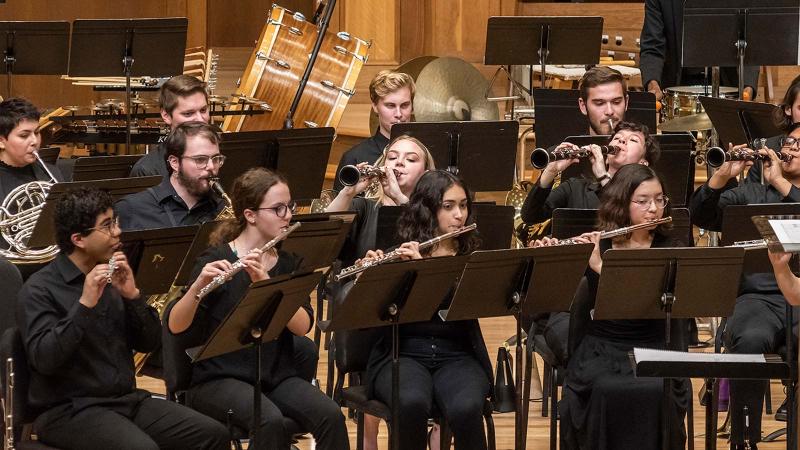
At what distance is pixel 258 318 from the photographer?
3889 millimetres

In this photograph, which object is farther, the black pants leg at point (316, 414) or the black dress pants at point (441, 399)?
the black dress pants at point (441, 399)

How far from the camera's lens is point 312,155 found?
541 centimetres

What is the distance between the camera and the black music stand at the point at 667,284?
414 centimetres

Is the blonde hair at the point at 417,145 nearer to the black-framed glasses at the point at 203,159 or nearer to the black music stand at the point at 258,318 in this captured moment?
the black-framed glasses at the point at 203,159

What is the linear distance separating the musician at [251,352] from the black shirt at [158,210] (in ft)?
2.21

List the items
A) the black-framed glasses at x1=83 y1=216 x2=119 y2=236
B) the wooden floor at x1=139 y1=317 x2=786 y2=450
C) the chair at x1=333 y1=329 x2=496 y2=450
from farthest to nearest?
the wooden floor at x1=139 y1=317 x2=786 y2=450 < the chair at x1=333 y1=329 x2=496 y2=450 < the black-framed glasses at x1=83 y1=216 x2=119 y2=236

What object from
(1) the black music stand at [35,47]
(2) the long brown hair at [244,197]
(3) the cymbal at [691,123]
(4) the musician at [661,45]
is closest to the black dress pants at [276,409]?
(2) the long brown hair at [244,197]

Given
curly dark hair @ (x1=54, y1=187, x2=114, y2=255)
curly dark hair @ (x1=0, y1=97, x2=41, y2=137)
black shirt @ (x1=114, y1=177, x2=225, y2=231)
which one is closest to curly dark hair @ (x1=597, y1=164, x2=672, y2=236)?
black shirt @ (x1=114, y1=177, x2=225, y2=231)

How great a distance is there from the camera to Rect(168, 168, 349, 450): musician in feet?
13.6

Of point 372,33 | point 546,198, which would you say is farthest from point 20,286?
point 372,33

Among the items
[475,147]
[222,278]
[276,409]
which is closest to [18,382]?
[222,278]

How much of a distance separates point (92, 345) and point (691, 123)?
3.73 metres

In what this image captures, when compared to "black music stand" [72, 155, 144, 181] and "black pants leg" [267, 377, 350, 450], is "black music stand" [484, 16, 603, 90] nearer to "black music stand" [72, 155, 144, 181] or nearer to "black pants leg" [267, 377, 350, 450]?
"black music stand" [72, 155, 144, 181]

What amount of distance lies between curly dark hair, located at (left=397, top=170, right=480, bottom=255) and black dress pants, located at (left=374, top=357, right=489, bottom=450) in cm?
42
